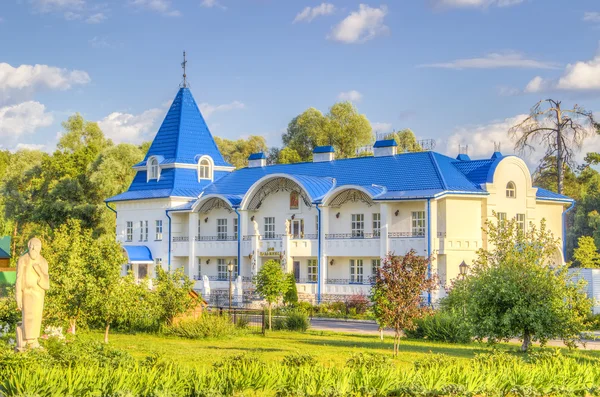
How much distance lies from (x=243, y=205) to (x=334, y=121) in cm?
2258

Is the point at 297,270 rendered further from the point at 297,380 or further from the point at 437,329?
the point at 297,380

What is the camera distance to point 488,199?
1620 inches

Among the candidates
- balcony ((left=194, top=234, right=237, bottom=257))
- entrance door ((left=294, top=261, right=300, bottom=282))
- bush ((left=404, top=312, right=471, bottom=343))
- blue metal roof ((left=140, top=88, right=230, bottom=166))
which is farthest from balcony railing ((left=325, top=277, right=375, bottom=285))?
bush ((left=404, top=312, right=471, bottom=343))

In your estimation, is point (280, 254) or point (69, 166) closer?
point (280, 254)

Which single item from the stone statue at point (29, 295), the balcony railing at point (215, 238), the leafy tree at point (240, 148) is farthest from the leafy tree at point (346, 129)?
the stone statue at point (29, 295)

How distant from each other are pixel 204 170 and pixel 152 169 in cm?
308

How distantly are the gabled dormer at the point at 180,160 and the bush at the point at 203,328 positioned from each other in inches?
872

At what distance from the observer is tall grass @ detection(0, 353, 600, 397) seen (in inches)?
554

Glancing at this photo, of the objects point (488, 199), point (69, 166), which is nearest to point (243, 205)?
point (488, 199)

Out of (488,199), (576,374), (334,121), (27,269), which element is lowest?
(576,374)

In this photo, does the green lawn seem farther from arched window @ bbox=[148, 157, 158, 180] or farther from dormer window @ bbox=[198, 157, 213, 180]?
arched window @ bbox=[148, 157, 158, 180]

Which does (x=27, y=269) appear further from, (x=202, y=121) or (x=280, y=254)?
(x=202, y=121)

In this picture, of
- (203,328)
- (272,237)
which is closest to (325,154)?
(272,237)

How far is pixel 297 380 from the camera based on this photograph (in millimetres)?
15031
